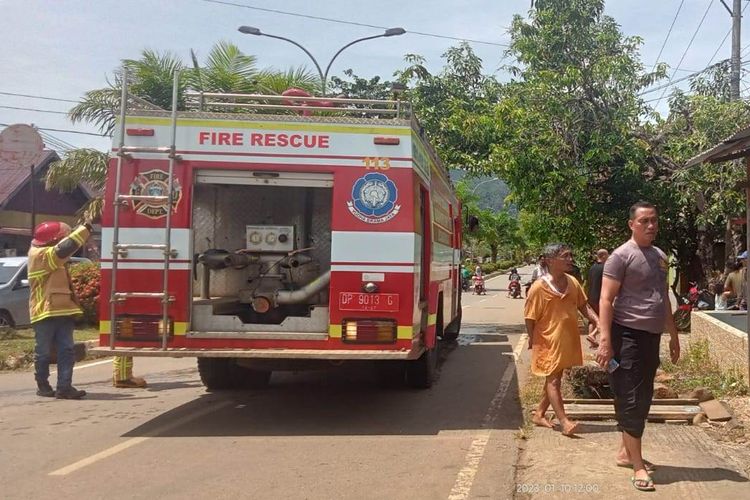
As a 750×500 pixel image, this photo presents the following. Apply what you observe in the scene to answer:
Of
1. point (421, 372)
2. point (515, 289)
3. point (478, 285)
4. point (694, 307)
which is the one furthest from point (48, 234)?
point (478, 285)

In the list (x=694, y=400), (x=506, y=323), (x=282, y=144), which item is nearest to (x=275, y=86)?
(x=506, y=323)

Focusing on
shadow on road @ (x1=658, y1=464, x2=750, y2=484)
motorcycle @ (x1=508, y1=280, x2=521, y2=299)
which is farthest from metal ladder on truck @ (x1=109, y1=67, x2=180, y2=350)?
motorcycle @ (x1=508, y1=280, x2=521, y2=299)

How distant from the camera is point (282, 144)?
6395mm

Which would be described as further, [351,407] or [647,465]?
[351,407]

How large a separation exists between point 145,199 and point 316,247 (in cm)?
199

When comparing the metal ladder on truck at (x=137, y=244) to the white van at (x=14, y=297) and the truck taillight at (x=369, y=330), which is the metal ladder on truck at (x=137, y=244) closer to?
the truck taillight at (x=369, y=330)

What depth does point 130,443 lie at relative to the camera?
5.99 meters

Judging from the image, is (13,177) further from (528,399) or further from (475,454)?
(475,454)

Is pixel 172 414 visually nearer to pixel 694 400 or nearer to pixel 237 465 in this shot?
pixel 237 465

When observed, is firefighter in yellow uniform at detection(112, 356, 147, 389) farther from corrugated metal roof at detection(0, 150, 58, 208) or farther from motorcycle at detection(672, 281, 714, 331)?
corrugated metal roof at detection(0, 150, 58, 208)

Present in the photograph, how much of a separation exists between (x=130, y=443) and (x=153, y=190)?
2.13m

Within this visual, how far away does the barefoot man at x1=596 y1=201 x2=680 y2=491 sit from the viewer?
463cm

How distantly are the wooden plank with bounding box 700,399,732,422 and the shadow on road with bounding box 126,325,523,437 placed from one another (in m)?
1.62

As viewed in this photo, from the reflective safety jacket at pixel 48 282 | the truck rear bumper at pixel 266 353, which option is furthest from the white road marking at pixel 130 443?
the reflective safety jacket at pixel 48 282
